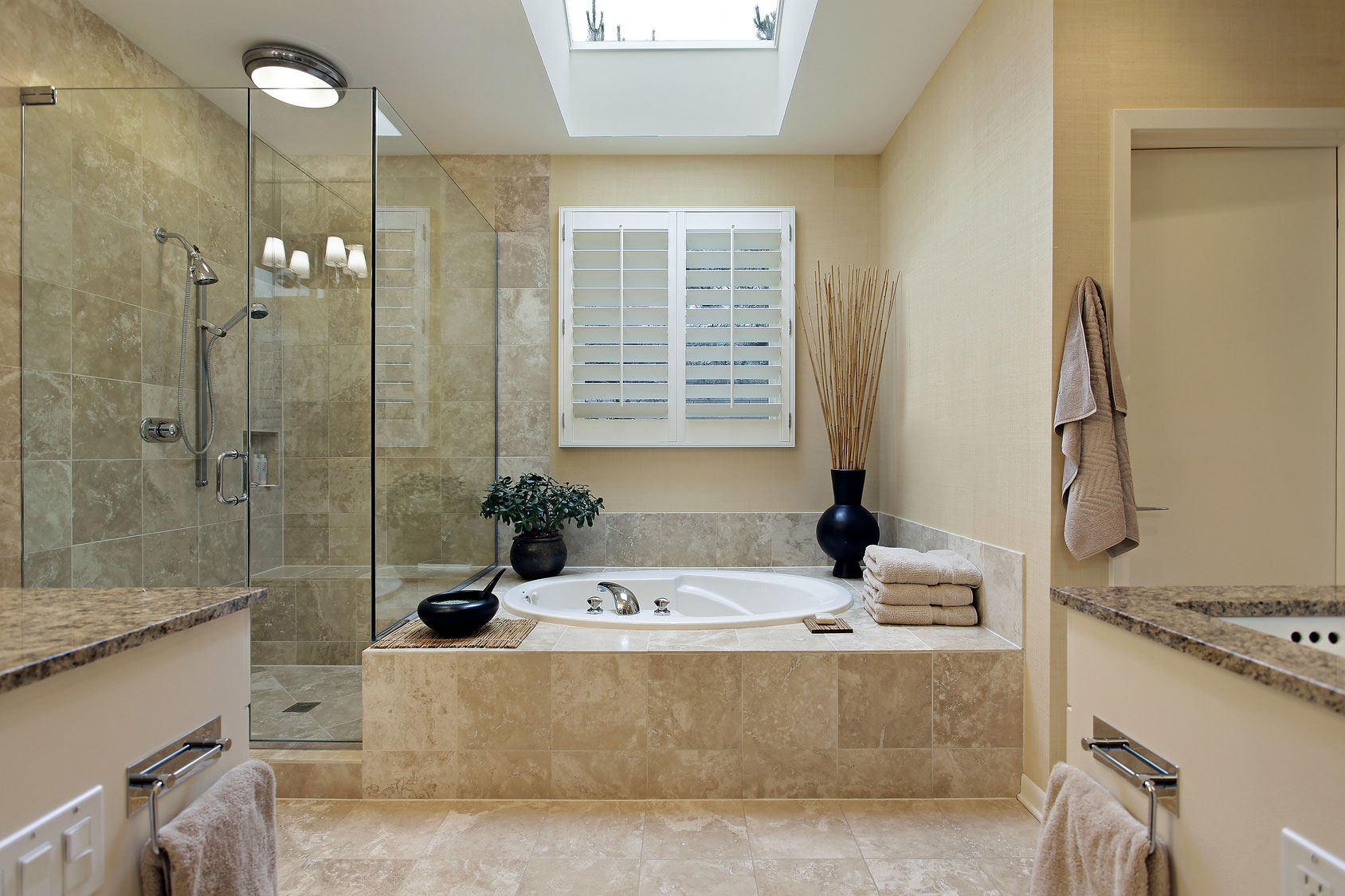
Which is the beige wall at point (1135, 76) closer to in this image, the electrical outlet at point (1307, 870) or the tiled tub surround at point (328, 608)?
the electrical outlet at point (1307, 870)

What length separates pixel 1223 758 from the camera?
68 cm

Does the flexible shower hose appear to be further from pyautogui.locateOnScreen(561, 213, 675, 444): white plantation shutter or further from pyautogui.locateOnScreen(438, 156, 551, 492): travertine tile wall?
pyautogui.locateOnScreen(561, 213, 675, 444): white plantation shutter

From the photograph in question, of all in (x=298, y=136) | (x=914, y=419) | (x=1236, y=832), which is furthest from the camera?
(x=914, y=419)

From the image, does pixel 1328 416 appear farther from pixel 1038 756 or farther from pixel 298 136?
pixel 298 136

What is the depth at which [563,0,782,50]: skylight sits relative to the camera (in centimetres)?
280

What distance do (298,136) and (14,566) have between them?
1.51 meters

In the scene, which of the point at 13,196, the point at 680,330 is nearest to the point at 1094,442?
the point at 680,330

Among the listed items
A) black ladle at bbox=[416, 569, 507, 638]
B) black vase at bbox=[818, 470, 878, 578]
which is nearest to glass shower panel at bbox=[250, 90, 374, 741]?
black ladle at bbox=[416, 569, 507, 638]

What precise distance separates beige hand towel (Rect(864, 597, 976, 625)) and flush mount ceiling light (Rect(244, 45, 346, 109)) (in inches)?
97.9

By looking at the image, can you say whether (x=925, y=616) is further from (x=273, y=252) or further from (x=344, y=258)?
(x=273, y=252)

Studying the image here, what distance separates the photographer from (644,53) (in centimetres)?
287

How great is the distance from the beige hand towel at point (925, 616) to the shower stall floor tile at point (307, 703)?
171 centimetres

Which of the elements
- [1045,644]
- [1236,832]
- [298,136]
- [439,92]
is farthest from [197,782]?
[439,92]

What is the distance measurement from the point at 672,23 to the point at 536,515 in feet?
7.23
